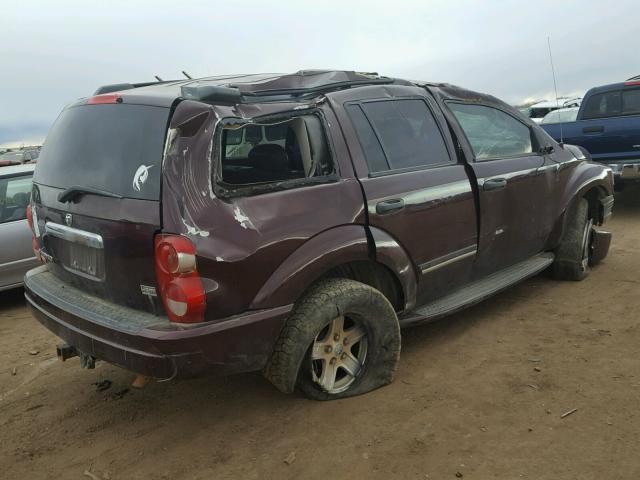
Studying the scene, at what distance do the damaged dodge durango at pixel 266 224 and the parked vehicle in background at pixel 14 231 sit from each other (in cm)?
239

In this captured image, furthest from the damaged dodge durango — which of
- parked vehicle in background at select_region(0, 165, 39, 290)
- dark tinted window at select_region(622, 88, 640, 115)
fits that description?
dark tinted window at select_region(622, 88, 640, 115)

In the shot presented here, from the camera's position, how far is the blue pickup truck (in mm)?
7922

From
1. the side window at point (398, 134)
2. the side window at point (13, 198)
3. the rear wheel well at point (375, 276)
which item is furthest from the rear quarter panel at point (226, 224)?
the side window at point (13, 198)

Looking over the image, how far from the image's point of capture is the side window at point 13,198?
5844mm

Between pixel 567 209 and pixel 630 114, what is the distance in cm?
450

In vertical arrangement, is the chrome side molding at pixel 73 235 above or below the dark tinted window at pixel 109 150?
below

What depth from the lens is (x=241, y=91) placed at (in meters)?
2.97

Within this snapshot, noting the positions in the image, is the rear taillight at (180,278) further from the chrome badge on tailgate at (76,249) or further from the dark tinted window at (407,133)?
the dark tinted window at (407,133)

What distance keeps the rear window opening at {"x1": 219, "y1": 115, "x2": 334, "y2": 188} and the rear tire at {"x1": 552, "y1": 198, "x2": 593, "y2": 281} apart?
2.73 meters

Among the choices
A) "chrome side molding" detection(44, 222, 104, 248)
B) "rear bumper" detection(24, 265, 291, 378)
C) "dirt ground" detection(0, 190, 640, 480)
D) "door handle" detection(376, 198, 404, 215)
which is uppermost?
"chrome side molding" detection(44, 222, 104, 248)

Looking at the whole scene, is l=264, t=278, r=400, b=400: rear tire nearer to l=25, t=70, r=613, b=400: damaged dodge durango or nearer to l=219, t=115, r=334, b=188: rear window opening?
l=25, t=70, r=613, b=400: damaged dodge durango

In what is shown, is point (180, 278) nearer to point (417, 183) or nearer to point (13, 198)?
point (417, 183)

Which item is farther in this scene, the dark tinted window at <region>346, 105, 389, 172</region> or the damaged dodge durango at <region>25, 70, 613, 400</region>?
the dark tinted window at <region>346, 105, 389, 172</region>

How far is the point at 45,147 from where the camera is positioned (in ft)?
11.4
